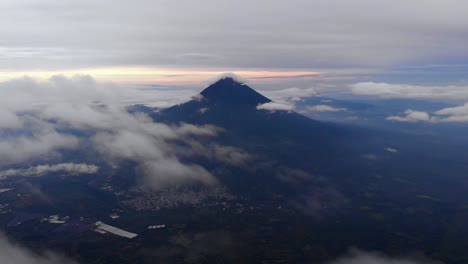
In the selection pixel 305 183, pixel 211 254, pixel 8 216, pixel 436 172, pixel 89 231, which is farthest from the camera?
pixel 436 172

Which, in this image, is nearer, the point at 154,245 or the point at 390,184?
the point at 154,245

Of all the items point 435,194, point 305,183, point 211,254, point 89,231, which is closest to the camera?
point 211,254

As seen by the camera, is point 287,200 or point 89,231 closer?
point 89,231

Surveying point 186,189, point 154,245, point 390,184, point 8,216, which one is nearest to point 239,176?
point 186,189

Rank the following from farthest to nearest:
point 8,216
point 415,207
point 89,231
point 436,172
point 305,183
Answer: point 436,172
point 305,183
point 415,207
point 8,216
point 89,231

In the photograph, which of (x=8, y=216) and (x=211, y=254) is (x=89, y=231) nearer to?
(x=8, y=216)

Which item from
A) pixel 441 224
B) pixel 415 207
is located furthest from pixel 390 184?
pixel 441 224

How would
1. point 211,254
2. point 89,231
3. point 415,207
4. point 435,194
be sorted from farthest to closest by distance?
point 435,194, point 415,207, point 89,231, point 211,254

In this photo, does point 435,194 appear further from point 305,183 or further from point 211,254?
point 211,254
